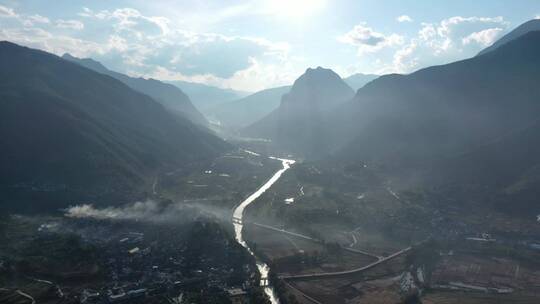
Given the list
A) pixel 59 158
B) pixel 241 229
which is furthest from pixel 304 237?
pixel 59 158

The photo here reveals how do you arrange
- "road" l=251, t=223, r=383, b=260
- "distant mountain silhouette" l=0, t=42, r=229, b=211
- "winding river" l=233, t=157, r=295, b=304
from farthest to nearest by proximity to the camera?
"distant mountain silhouette" l=0, t=42, r=229, b=211 → "road" l=251, t=223, r=383, b=260 → "winding river" l=233, t=157, r=295, b=304

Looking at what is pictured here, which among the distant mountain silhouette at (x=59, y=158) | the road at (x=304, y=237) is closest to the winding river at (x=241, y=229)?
the road at (x=304, y=237)

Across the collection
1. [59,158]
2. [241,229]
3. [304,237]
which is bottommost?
[304,237]

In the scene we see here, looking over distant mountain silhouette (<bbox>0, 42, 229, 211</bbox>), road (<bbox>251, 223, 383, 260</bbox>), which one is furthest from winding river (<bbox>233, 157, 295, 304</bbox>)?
distant mountain silhouette (<bbox>0, 42, 229, 211</bbox>)

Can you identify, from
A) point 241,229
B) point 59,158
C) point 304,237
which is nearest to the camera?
point 304,237

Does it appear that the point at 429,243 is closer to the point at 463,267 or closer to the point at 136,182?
the point at 463,267

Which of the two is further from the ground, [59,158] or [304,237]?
[59,158]

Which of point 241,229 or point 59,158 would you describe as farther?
point 59,158

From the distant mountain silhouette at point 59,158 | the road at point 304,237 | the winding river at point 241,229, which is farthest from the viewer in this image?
the distant mountain silhouette at point 59,158

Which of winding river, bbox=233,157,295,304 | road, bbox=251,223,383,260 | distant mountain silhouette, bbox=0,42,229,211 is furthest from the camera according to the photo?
distant mountain silhouette, bbox=0,42,229,211

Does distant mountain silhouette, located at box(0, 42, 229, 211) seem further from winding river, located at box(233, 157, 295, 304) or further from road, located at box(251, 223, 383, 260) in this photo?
road, located at box(251, 223, 383, 260)

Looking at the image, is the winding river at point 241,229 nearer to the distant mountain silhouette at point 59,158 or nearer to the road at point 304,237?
the road at point 304,237

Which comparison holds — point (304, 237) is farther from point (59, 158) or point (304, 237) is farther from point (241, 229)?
point (59, 158)

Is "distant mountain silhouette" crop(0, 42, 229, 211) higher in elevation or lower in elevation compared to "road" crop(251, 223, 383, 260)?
higher
